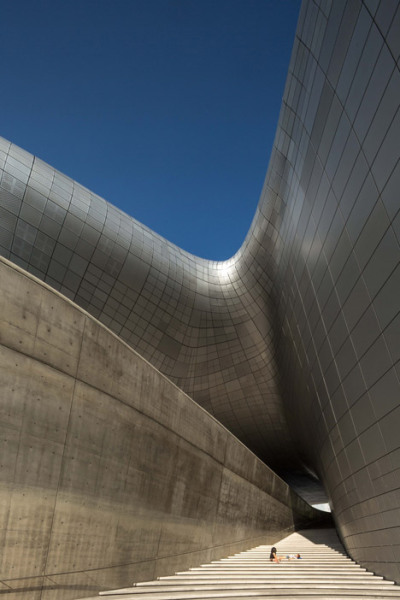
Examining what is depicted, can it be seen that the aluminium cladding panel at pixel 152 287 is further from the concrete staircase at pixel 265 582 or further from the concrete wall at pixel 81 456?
the concrete staircase at pixel 265 582

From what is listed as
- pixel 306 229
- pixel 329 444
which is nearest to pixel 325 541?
pixel 329 444

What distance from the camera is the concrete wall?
488 cm

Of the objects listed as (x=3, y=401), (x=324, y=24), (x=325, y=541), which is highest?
(x=324, y=24)

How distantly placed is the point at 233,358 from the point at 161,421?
15.5m

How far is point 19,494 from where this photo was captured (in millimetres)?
4781

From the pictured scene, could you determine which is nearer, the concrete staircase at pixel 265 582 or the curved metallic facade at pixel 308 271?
the concrete staircase at pixel 265 582

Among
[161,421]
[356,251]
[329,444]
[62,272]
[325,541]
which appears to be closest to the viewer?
[161,421]

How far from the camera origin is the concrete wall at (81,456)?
16.0 ft

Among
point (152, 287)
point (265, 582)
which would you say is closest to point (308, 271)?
point (265, 582)

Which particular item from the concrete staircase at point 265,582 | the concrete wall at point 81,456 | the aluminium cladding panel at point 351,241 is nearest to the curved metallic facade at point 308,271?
the aluminium cladding panel at point 351,241

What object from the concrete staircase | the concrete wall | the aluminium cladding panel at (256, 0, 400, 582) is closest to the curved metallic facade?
the aluminium cladding panel at (256, 0, 400, 582)

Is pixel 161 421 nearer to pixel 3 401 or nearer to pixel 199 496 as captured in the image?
pixel 199 496

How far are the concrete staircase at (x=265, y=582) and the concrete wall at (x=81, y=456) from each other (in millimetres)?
425

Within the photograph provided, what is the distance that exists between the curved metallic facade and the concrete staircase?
883mm
